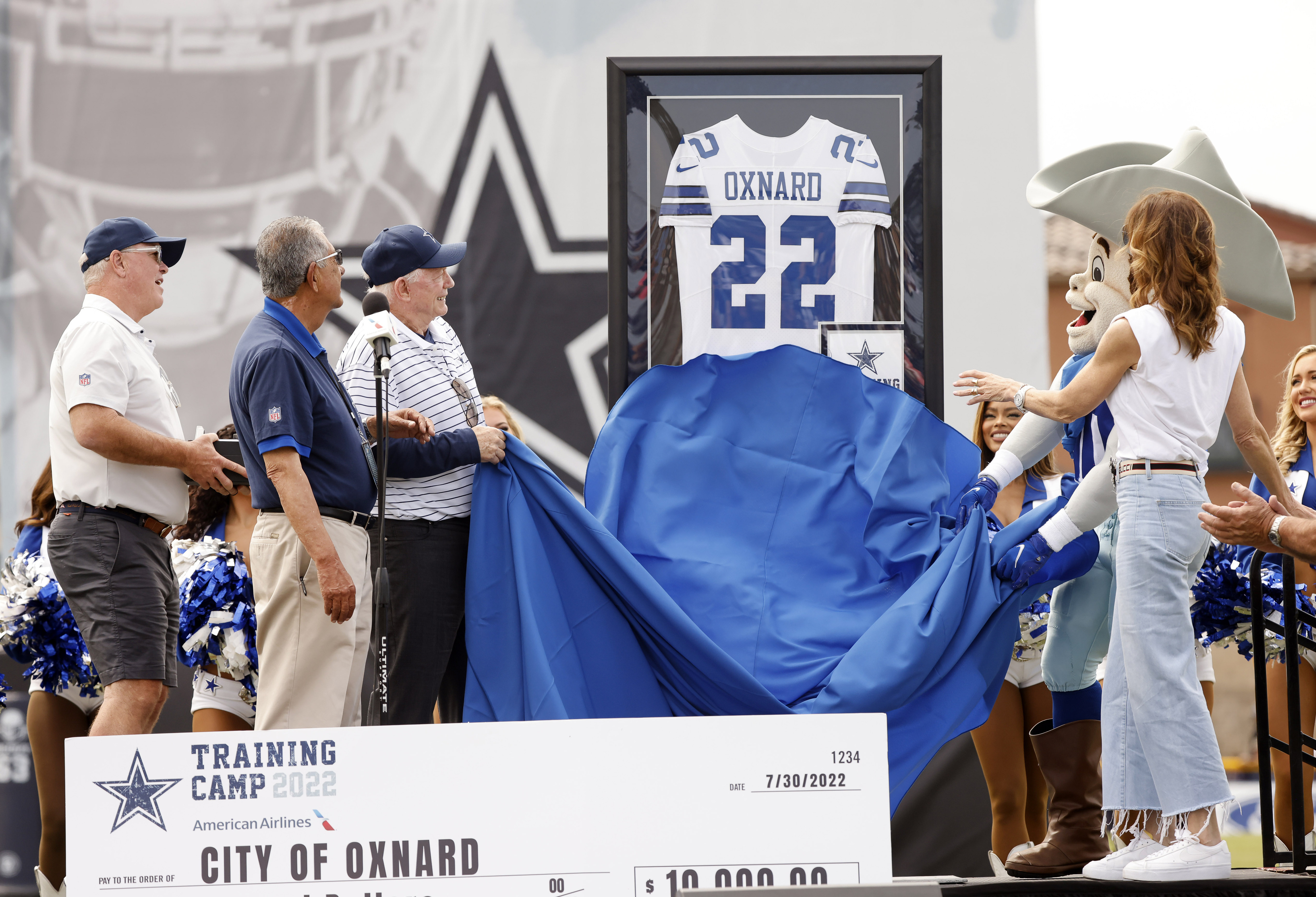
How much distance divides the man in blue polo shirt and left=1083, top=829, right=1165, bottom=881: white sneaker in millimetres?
1848

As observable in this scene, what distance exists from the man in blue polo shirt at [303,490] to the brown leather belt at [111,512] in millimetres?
362

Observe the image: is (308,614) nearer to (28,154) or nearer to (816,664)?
(816,664)

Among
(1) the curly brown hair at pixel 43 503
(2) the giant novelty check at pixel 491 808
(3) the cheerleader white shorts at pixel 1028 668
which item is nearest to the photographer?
(2) the giant novelty check at pixel 491 808

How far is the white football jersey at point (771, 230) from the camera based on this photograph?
147 inches

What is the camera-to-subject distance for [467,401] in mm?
3352

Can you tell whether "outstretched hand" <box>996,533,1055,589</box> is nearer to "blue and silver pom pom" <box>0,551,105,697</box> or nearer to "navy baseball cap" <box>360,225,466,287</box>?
"navy baseball cap" <box>360,225,466,287</box>

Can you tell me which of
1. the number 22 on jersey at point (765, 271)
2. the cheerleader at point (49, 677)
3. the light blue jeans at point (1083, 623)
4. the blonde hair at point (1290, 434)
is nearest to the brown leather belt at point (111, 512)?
the cheerleader at point (49, 677)

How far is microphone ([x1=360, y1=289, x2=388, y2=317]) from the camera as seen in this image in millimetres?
3139

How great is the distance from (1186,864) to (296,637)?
2.14 metres

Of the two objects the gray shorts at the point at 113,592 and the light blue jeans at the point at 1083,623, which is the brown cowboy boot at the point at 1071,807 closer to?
the light blue jeans at the point at 1083,623

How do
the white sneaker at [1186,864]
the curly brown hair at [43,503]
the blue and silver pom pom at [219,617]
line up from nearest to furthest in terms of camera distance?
the white sneaker at [1186,864]
the blue and silver pom pom at [219,617]
the curly brown hair at [43,503]

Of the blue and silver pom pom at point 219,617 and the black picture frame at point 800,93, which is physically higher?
the black picture frame at point 800,93

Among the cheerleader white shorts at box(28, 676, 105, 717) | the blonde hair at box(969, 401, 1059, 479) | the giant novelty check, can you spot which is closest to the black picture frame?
the blonde hair at box(969, 401, 1059, 479)

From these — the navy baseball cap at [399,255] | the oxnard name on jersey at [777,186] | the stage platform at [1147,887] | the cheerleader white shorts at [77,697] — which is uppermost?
the oxnard name on jersey at [777,186]
